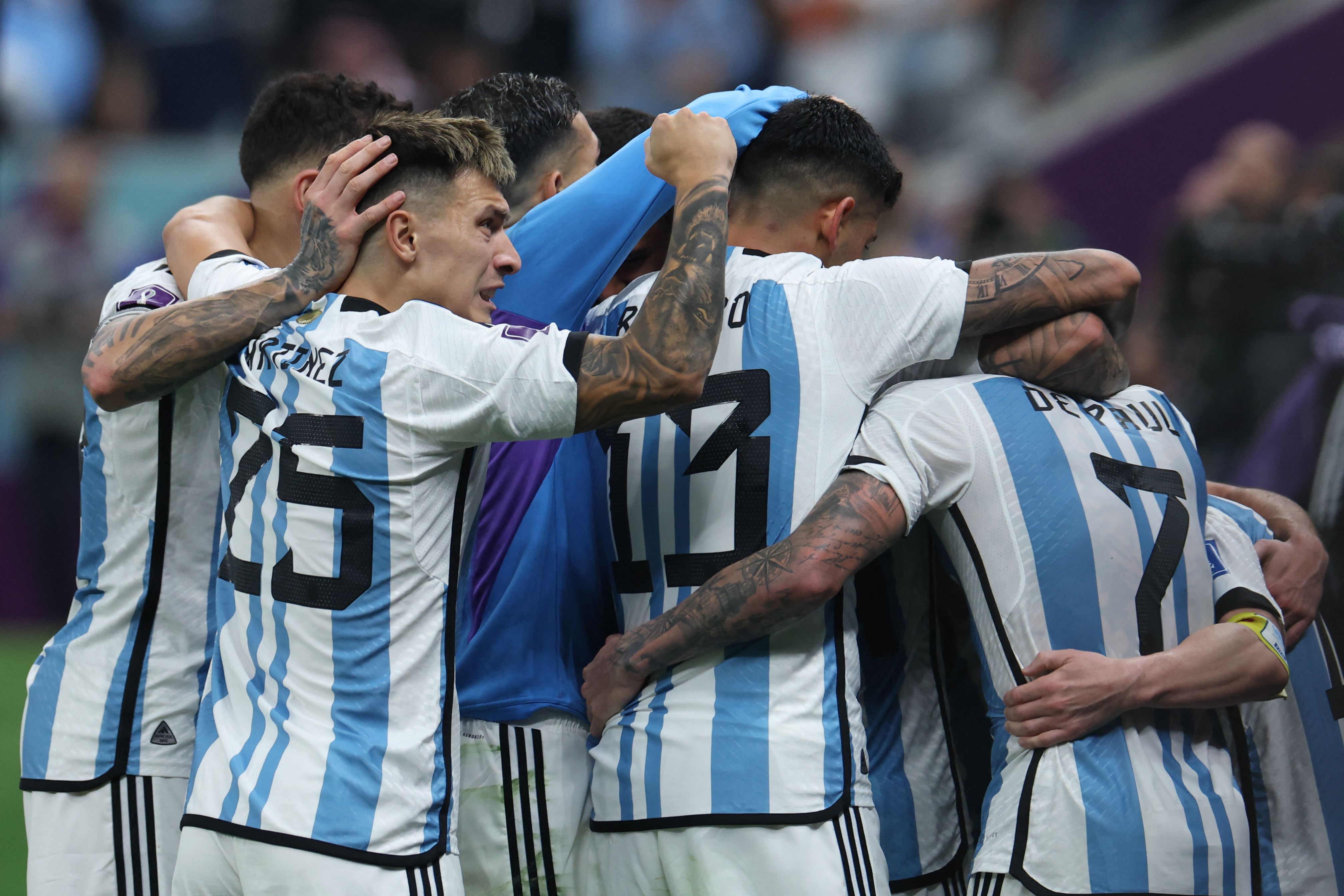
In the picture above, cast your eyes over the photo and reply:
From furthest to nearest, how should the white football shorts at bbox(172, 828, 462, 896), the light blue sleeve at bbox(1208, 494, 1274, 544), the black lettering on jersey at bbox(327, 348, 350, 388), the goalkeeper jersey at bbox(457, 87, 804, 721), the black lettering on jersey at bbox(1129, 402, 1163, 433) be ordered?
1. the light blue sleeve at bbox(1208, 494, 1274, 544)
2. the goalkeeper jersey at bbox(457, 87, 804, 721)
3. the black lettering on jersey at bbox(1129, 402, 1163, 433)
4. the black lettering on jersey at bbox(327, 348, 350, 388)
5. the white football shorts at bbox(172, 828, 462, 896)

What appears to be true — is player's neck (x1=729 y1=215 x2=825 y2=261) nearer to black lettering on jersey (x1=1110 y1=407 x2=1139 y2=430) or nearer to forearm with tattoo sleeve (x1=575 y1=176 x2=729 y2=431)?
forearm with tattoo sleeve (x1=575 y1=176 x2=729 y2=431)

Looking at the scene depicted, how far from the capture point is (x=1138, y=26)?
11.2 meters

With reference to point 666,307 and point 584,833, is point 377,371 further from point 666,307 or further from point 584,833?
point 584,833

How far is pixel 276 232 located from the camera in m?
3.21

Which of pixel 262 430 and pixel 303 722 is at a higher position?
pixel 262 430

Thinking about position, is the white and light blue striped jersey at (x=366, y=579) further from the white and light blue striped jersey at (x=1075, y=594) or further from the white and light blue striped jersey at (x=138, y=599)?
the white and light blue striped jersey at (x=1075, y=594)

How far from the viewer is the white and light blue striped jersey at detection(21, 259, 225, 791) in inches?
113

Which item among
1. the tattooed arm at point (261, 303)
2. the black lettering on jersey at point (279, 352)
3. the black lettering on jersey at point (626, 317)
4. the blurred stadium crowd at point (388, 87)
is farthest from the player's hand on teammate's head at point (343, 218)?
the blurred stadium crowd at point (388, 87)

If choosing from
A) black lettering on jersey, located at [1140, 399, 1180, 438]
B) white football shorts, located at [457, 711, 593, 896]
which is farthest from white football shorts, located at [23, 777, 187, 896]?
black lettering on jersey, located at [1140, 399, 1180, 438]

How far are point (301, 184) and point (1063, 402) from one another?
1867 mm

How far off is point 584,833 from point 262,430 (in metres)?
1.15

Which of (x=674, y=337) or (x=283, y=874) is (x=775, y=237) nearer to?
(x=674, y=337)

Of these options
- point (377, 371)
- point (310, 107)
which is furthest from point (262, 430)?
point (310, 107)

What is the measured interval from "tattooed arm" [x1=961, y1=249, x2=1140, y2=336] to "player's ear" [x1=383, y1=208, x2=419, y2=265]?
1136 mm
